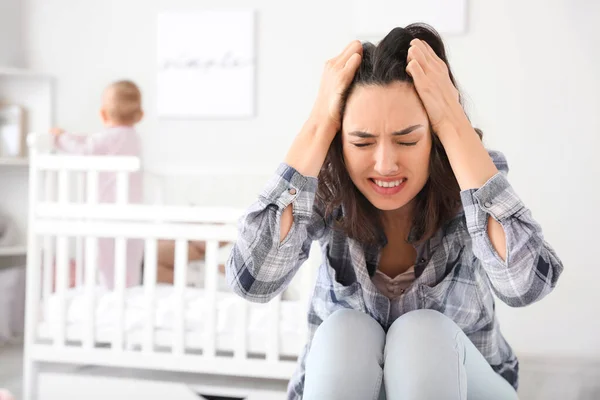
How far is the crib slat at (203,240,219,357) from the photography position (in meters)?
1.71

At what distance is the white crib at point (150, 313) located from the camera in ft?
5.62

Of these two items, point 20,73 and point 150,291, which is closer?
point 150,291

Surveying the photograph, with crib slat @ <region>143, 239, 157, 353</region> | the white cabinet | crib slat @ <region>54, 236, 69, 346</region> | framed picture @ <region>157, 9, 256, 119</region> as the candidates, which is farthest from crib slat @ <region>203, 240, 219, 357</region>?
the white cabinet

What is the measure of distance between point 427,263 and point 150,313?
0.95m

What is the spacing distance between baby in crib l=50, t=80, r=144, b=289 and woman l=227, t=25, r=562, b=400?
126 centimetres

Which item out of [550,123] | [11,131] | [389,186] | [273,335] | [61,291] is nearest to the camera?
[389,186]

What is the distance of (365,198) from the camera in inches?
42.1

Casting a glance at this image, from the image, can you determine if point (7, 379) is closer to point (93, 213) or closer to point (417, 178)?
point (93, 213)

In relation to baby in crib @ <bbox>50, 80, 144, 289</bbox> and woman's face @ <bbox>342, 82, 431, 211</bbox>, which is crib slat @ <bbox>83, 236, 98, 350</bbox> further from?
woman's face @ <bbox>342, 82, 431, 211</bbox>

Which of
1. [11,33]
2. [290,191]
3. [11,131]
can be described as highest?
[11,33]

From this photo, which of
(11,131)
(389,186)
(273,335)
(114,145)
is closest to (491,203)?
(389,186)

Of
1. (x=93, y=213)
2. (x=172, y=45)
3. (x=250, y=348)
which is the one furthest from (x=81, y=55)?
(x=250, y=348)

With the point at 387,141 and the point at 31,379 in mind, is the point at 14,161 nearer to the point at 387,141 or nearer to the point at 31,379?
the point at 31,379

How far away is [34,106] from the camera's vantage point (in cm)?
290
